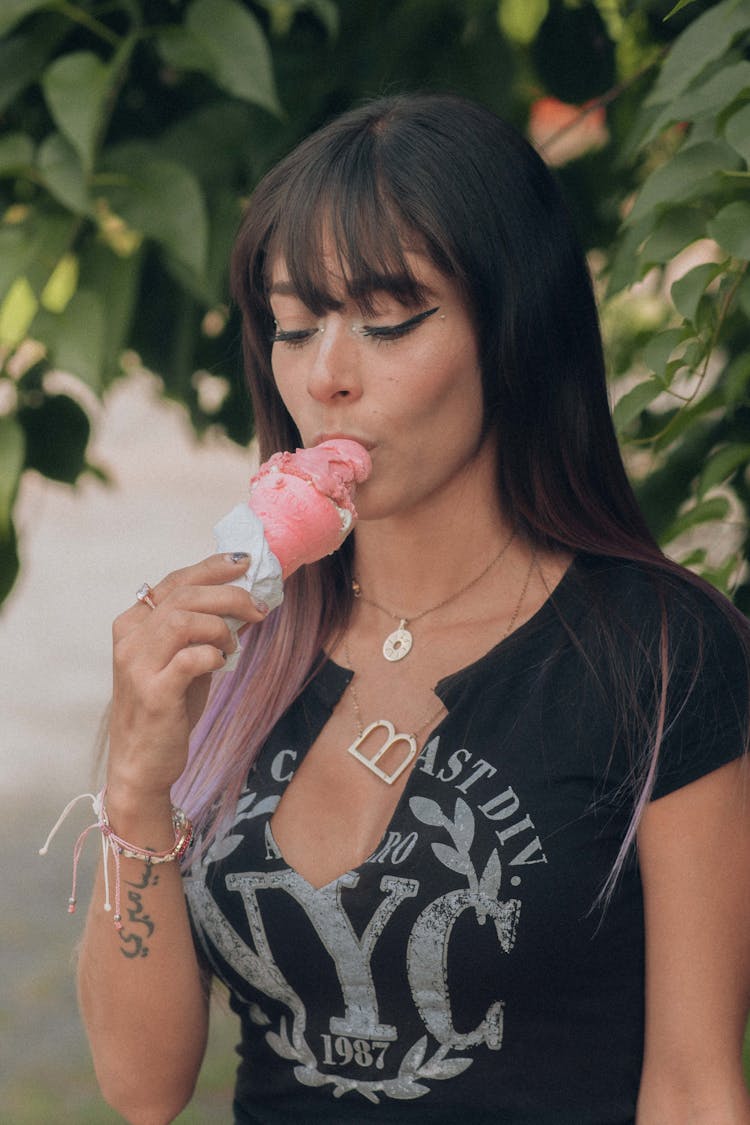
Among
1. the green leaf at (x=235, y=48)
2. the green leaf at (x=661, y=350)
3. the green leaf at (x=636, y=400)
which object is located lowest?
the green leaf at (x=636, y=400)

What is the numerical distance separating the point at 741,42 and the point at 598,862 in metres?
1.22

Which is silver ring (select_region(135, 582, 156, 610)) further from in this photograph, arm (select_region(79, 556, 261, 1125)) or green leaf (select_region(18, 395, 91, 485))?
green leaf (select_region(18, 395, 91, 485))

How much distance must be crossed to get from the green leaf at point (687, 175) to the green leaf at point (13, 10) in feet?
3.38

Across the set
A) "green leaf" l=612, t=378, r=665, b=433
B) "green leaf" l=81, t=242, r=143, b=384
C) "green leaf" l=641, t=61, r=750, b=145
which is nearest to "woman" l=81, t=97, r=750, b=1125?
"green leaf" l=612, t=378, r=665, b=433

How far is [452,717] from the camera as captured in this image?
82.7 inches

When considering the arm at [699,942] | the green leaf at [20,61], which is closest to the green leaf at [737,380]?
the arm at [699,942]

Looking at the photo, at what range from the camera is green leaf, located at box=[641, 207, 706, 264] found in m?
2.03

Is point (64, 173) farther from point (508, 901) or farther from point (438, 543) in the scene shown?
point (508, 901)

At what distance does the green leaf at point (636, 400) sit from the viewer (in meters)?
2.05

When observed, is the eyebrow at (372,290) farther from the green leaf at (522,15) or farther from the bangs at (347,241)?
the green leaf at (522,15)

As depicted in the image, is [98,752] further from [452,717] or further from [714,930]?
[714,930]

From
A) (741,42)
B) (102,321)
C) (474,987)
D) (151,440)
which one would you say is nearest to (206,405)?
(102,321)

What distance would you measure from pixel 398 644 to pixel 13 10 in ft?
3.82

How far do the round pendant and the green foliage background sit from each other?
45 centimetres
